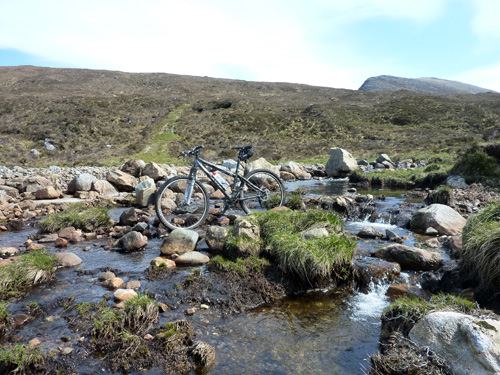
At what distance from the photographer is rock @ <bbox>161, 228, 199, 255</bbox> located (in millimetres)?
6973

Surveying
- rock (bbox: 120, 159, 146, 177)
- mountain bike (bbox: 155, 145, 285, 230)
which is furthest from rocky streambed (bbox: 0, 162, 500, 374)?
rock (bbox: 120, 159, 146, 177)

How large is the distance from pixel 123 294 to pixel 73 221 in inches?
199

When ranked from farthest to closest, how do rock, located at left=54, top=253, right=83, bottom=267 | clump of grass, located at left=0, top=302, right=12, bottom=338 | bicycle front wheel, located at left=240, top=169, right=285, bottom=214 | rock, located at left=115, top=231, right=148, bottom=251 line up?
bicycle front wheel, located at left=240, top=169, right=285, bottom=214 < rock, located at left=115, top=231, right=148, bottom=251 < rock, located at left=54, top=253, right=83, bottom=267 < clump of grass, located at left=0, top=302, right=12, bottom=338

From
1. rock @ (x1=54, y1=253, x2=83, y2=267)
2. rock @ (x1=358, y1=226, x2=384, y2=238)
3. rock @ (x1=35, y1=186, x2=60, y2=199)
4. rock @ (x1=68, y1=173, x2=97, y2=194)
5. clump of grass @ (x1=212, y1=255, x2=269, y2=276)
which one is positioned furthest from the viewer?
rock @ (x1=68, y1=173, x2=97, y2=194)

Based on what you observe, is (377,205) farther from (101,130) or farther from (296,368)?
(101,130)

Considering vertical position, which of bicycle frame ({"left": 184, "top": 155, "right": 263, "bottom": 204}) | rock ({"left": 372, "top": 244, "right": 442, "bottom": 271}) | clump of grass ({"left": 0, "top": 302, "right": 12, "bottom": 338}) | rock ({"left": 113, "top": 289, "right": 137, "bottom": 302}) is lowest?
clump of grass ({"left": 0, "top": 302, "right": 12, "bottom": 338})

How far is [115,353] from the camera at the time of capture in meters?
3.69

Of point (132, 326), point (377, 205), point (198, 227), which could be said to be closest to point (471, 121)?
point (377, 205)

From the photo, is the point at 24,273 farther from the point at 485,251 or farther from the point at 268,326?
the point at 485,251

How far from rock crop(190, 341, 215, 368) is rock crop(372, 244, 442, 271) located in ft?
14.3

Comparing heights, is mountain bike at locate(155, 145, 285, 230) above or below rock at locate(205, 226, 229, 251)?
above

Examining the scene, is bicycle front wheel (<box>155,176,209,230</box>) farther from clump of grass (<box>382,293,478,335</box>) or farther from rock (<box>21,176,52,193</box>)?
rock (<box>21,176,52,193</box>)

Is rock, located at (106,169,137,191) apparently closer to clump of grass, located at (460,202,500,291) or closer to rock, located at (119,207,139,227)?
rock, located at (119,207,139,227)

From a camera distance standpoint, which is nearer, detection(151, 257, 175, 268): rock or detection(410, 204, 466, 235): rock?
detection(151, 257, 175, 268): rock
